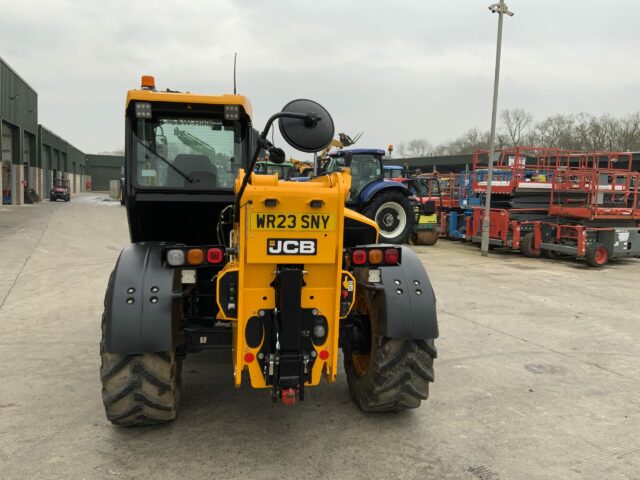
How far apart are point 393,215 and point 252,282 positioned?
10971 millimetres

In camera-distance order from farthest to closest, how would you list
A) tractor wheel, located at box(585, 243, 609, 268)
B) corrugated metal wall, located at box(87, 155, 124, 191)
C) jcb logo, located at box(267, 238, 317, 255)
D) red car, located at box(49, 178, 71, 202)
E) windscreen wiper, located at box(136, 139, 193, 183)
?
corrugated metal wall, located at box(87, 155, 124, 191), red car, located at box(49, 178, 71, 202), tractor wheel, located at box(585, 243, 609, 268), windscreen wiper, located at box(136, 139, 193, 183), jcb logo, located at box(267, 238, 317, 255)

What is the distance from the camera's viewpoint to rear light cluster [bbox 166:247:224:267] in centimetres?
307

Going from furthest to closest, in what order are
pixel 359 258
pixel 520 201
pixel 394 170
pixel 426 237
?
pixel 394 170
pixel 426 237
pixel 520 201
pixel 359 258

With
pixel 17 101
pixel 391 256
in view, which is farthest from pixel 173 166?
pixel 17 101

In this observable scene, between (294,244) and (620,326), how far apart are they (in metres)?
5.43

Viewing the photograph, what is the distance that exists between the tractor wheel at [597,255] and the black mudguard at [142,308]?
11192 millimetres

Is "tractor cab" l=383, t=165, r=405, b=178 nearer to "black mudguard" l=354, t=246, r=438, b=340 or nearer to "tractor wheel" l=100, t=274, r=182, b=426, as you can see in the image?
"black mudguard" l=354, t=246, r=438, b=340

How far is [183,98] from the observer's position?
150 inches

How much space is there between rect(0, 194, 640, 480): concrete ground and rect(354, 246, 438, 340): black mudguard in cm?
73

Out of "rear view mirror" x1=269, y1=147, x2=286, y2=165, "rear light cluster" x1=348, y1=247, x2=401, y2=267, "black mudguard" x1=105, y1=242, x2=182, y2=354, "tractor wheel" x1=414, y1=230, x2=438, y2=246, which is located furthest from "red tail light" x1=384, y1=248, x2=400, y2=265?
"tractor wheel" x1=414, y1=230, x2=438, y2=246

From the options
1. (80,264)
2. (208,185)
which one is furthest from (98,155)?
(208,185)

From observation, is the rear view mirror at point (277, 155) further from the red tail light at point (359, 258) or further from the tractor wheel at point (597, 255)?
the tractor wheel at point (597, 255)

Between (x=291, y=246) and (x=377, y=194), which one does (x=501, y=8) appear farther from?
(x=291, y=246)

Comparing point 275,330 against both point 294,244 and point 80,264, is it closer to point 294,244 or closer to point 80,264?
point 294,244
